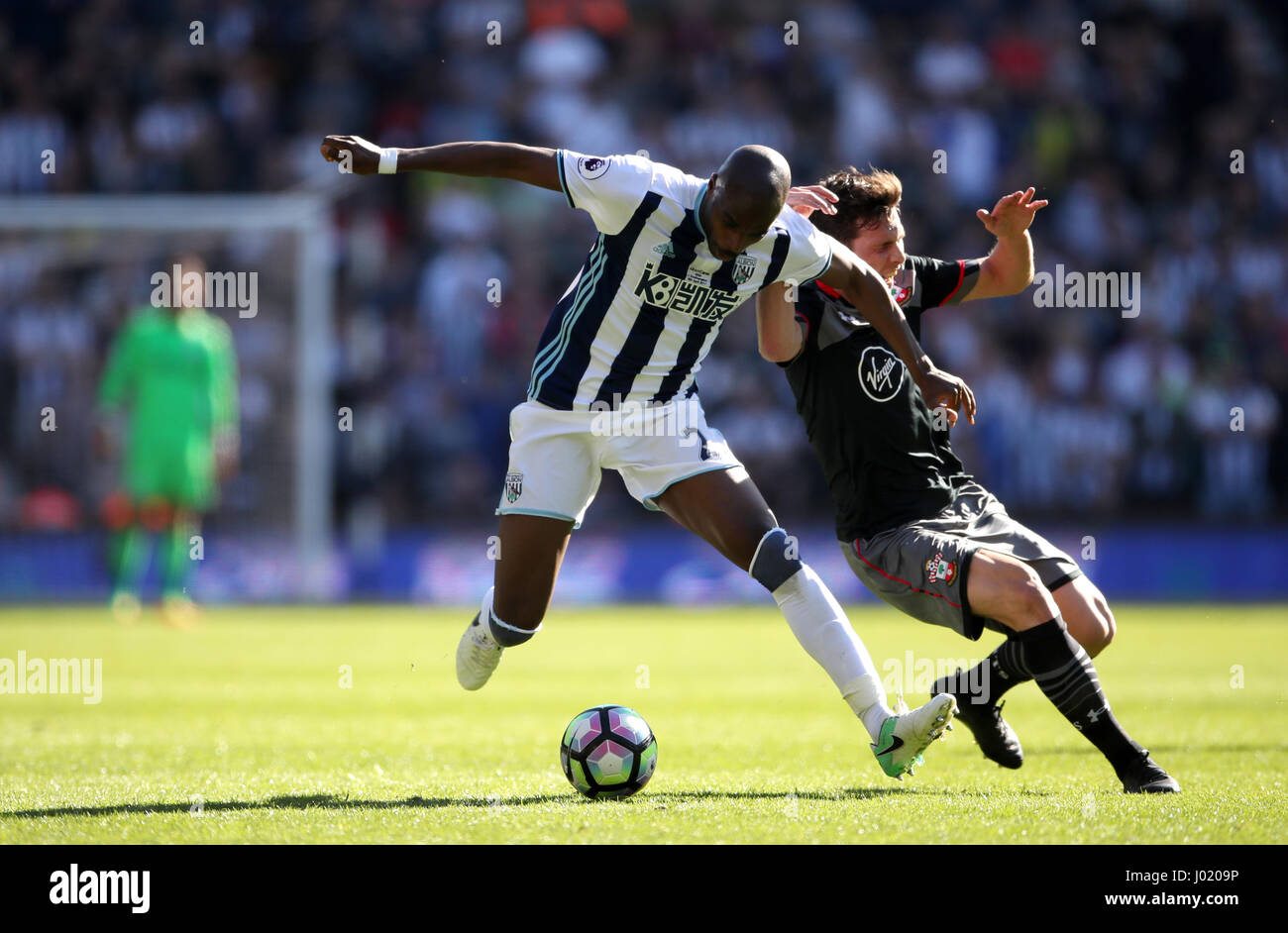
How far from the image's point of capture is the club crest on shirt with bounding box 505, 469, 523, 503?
5.66 meters

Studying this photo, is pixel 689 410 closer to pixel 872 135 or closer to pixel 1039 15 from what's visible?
pixel 872 135

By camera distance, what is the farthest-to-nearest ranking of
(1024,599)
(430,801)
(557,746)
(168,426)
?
(168,426)
(557,746)
(1024,599)
(430,801)

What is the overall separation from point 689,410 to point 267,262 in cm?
1167

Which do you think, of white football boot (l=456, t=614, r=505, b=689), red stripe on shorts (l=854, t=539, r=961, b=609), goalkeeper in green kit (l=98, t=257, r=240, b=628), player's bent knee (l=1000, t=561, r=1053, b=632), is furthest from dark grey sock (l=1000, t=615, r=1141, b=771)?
goalkeeper in green kit (l=98, t=257, r=240, b=628)

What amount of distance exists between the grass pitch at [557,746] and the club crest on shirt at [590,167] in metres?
2.11

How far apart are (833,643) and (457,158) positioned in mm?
2099

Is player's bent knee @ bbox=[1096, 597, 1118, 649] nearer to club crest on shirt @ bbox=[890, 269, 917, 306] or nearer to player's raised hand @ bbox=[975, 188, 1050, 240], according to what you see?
club crest on shirt @ bbox=[890, 269, 917, 306]

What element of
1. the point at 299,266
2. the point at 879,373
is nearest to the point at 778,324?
the point at 879,373

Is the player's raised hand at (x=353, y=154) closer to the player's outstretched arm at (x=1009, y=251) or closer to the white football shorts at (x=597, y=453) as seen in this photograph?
the white football shorts at (x=597, y=453)

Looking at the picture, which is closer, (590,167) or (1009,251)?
(590,167)

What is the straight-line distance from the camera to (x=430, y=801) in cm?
491

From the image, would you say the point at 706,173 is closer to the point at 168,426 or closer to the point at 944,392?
the point at 168,426

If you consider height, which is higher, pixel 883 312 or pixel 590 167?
pixel 590 167

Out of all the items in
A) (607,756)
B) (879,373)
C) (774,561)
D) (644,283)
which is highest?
(644,283)
